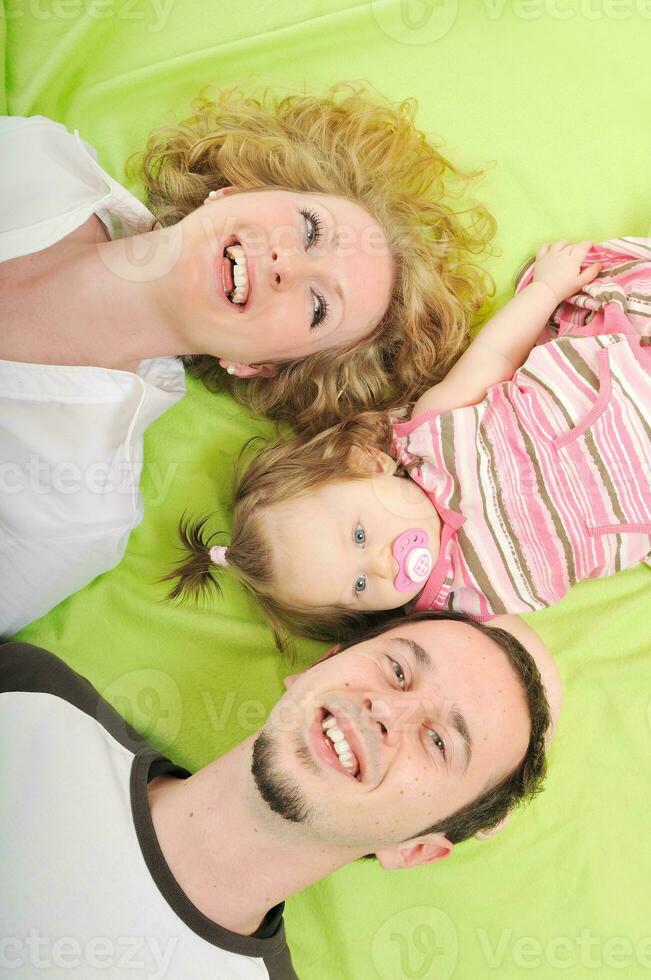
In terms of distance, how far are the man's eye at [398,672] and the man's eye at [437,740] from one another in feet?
0.31

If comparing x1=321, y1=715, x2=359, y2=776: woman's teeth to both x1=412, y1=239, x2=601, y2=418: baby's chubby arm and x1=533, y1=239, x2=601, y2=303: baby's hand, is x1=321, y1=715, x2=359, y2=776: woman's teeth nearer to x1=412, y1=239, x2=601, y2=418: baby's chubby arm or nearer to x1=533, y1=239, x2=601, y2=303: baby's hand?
x1=412, y1=239, x2=601, y2=418: baby's chubby arm

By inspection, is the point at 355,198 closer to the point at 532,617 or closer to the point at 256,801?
the point at 532,617

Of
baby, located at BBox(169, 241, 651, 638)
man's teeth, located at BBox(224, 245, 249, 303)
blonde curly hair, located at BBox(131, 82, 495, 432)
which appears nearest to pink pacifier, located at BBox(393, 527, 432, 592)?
baby, located at BBox(169, 241, 651, 638)

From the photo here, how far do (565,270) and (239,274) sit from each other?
79 cm

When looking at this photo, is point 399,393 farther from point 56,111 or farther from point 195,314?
point 56,111

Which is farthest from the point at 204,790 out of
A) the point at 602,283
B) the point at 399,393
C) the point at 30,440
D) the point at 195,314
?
the point at 602,283

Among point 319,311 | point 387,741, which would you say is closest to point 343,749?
point 387,741

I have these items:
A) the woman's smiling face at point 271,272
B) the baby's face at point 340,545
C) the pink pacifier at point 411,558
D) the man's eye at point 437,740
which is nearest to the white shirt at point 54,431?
the woman's smiling face at point 271,272

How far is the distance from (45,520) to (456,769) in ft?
3.26

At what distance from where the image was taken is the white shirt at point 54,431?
5.70 feet

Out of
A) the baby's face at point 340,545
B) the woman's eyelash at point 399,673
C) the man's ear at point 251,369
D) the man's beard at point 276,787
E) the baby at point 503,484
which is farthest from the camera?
the man's ear at point 251,369

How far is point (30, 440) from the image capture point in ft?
5.76

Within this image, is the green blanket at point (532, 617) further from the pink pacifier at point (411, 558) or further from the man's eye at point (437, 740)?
the man's eye at point (437, 740)

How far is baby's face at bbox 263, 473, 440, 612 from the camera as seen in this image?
5.38 feet
